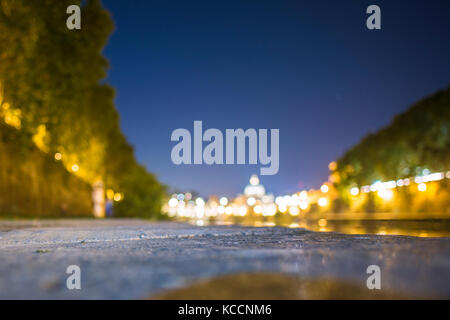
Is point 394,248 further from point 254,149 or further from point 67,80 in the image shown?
point 67,80

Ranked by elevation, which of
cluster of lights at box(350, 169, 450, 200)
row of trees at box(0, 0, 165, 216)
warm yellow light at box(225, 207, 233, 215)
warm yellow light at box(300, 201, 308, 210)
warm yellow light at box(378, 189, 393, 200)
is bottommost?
warm yellow light at box(225, 207, 233, 215)

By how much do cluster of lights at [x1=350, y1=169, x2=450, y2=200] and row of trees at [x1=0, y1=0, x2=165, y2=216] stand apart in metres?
29.4

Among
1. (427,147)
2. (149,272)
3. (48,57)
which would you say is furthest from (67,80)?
(427,147)

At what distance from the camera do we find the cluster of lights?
3931 centimetres

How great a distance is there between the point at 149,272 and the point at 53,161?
23.4 meters

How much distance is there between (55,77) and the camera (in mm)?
18641
